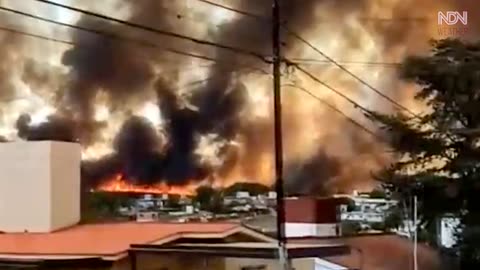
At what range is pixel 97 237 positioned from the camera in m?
2.81

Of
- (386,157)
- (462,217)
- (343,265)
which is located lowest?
(343,265)

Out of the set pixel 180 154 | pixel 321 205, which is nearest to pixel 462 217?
pixel 321 205

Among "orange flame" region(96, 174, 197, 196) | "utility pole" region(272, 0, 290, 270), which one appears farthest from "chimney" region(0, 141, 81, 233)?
"utility pole" region(272, 0, 290, 270)

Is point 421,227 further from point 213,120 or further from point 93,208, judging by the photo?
point 93,208

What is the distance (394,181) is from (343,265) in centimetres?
40

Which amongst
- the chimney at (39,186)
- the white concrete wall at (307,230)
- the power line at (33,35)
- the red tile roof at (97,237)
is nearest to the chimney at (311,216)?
the white concrete wall at (307,230)

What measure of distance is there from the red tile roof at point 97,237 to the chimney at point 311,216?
0.75 ft

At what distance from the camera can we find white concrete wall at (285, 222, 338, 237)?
2.83 metres

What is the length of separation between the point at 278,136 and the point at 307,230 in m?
0.40

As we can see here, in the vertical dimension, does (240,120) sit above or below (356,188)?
above

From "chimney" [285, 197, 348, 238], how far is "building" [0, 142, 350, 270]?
5 centimetres

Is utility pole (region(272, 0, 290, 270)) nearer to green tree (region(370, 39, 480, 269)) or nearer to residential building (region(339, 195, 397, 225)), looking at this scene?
residential building (region(339, 195, 397, 225))

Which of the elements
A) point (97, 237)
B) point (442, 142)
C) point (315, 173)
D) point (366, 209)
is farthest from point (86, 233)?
point (442, 142)

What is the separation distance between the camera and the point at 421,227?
2.89 meters
